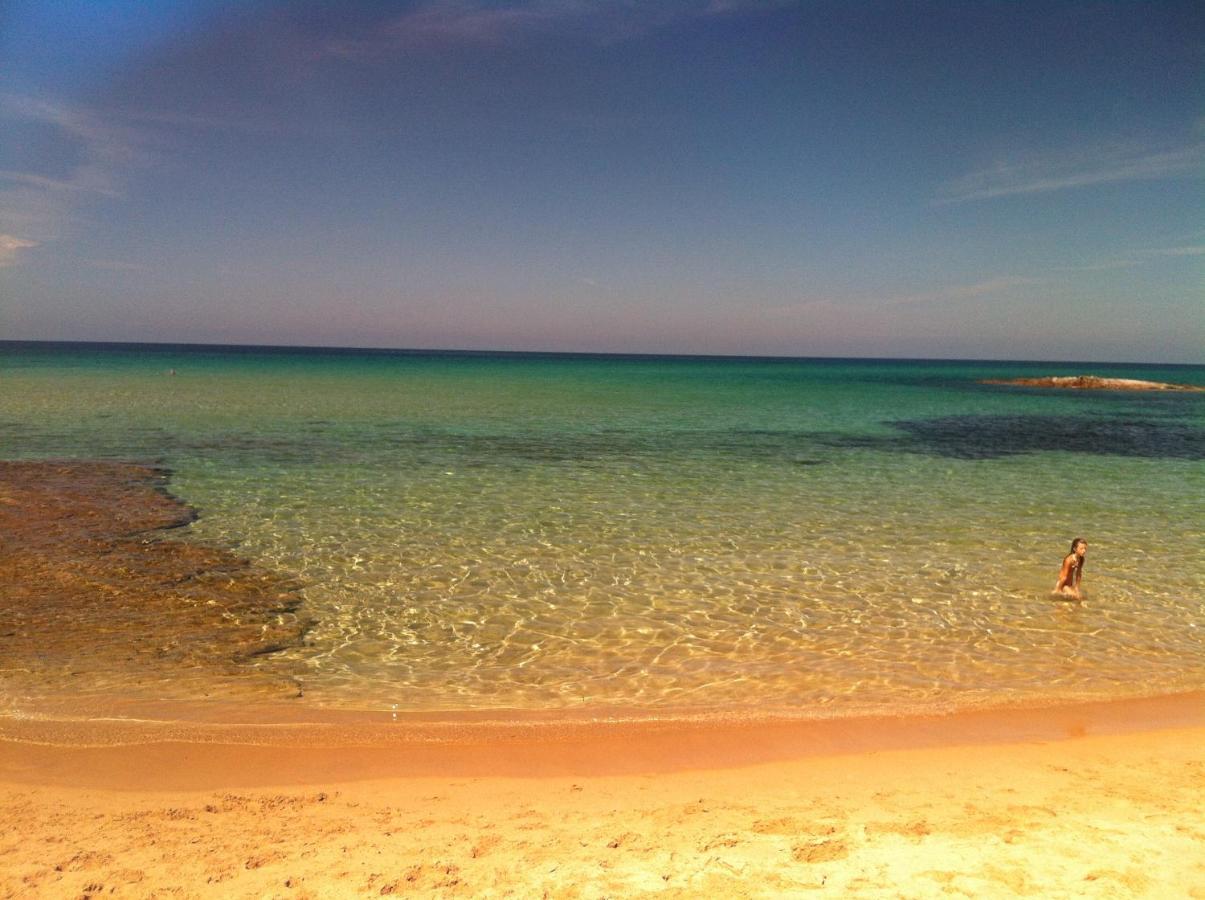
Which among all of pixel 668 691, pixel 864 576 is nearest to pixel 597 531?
pixel 864 576

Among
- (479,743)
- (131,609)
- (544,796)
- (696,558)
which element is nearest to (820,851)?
(544,796)

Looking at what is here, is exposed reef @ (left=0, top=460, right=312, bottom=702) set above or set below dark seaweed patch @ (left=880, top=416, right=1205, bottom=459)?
below

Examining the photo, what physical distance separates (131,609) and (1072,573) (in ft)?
37.6

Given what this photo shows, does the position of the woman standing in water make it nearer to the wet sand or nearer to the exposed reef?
the wet sand

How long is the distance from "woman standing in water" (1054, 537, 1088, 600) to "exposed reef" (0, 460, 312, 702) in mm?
9178

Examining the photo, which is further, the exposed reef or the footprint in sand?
the exposed reef

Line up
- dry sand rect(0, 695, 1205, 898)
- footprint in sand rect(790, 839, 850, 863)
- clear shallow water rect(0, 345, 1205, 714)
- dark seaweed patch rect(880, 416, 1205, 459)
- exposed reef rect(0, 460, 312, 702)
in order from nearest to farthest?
dry sand rect(0, 695, 1205, 898), footprint in sand rect(790, 839, 850, 863), exposed reef rect(0, 460, 312, 702), clear shallow water rect(0, 345, 1205, 714), dark seaweed patch rect(880, 416, 1205, 459)

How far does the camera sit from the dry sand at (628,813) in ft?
14.0

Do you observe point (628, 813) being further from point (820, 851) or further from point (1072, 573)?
point (1072, 573)

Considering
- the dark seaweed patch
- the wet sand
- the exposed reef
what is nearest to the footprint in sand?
the wet sand

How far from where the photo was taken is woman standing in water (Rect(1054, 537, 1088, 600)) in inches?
384

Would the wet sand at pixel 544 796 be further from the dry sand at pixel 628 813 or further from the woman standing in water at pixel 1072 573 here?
the woman standing in water at pixel 1072 573

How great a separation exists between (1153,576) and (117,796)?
12.5m

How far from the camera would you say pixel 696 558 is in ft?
37.8
